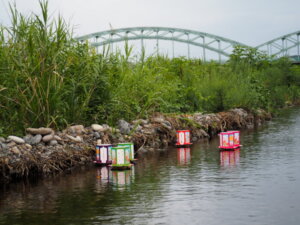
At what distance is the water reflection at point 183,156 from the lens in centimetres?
1298

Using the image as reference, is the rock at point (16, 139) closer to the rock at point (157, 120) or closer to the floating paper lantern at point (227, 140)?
the rock at point (157, 120)

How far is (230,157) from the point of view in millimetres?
13531

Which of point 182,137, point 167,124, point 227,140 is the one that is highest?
point 167,124

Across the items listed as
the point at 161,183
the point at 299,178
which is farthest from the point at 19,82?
the point at 299,178

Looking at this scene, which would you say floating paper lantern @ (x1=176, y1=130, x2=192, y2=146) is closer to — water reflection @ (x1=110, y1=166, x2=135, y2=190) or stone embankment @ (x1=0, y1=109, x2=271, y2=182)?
stone embankment @ (x1=0, y1=109, x2=271, y2=182)

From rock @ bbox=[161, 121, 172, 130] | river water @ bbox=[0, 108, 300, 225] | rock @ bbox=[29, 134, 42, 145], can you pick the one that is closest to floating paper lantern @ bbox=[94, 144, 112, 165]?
river water @ bbox=[0, 108, 300, 225]

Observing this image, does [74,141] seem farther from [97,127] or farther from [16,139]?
[16,139]

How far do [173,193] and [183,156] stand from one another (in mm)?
5093

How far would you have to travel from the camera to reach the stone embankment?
11461 mm

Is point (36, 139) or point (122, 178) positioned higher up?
point (36, 139)

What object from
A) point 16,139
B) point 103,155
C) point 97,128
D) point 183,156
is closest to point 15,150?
point 16,139

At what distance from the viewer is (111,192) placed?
9.55 metres

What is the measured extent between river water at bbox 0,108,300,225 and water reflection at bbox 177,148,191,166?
0.08 feet

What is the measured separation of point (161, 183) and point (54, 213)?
2.66 m
